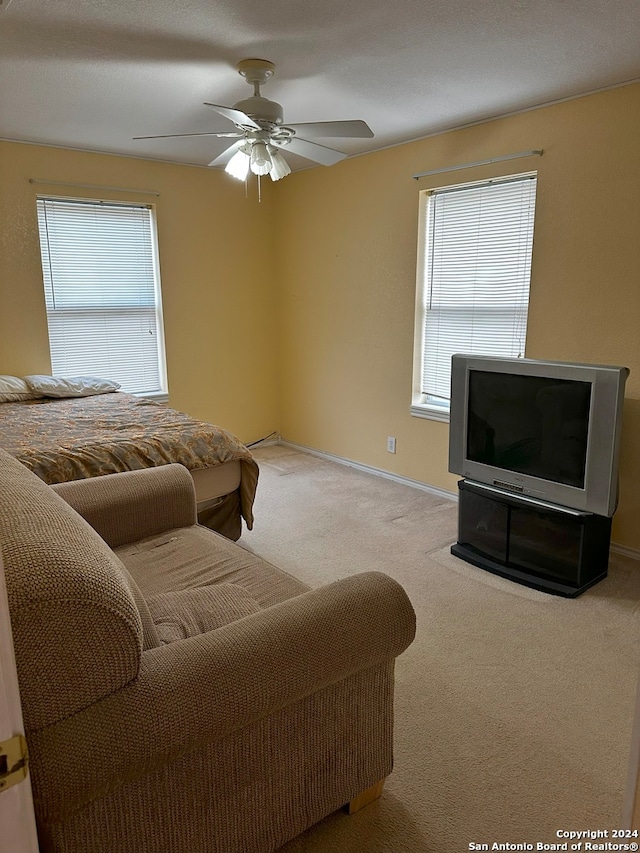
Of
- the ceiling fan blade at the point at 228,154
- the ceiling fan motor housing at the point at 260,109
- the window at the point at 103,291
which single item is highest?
the ceiling fan motor housing at the point at 260,109

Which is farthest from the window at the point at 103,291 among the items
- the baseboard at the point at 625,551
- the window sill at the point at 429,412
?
the baseboard at the point at 625,551

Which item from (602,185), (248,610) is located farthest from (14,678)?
(602,185)

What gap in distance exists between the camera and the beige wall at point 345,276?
3152 mm

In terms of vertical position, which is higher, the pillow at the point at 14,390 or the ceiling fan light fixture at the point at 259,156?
the ceiling fan light fixture at the point at 259,156

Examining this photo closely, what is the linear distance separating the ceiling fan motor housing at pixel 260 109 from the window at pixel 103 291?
7.35ft

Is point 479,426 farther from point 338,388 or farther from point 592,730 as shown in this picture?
point 338,388

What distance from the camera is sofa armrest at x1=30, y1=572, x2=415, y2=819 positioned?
1.07 metres

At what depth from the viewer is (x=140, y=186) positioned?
15.2ft

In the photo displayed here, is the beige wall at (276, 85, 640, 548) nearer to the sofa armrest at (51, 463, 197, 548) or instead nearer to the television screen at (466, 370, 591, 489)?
the television screen at (466, 370, 591, 489)

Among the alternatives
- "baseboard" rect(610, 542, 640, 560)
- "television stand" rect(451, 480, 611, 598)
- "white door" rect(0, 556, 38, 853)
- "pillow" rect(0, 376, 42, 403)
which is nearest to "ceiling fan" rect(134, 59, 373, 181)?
"television stand" rect(451, 480, 611, 598)

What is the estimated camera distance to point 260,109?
8.84ft

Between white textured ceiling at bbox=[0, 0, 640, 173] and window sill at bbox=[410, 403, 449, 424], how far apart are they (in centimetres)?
185

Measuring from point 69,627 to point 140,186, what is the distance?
4352 mm

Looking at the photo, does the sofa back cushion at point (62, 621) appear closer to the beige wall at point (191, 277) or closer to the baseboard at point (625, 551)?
the baseboard at point (625, 551)
